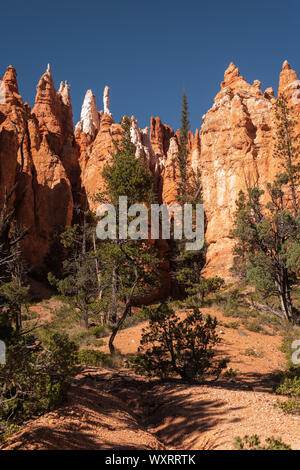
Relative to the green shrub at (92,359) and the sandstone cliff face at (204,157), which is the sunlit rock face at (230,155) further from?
the green shrub at (92,359)

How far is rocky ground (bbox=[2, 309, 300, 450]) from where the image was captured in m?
4.10

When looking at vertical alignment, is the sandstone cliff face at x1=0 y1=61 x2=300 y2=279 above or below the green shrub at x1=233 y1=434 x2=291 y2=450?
above

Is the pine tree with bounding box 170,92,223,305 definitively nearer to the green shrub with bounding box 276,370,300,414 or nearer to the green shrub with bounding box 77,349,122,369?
the green shrub with bounding box 77,349,122,369

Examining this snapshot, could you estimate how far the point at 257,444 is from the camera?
3.67m

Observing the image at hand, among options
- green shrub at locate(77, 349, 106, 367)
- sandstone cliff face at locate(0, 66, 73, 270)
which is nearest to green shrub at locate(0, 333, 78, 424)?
green shrub at locate(77, 349, 106, 367)

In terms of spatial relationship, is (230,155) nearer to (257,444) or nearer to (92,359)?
(92,359)

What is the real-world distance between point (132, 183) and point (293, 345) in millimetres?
9369

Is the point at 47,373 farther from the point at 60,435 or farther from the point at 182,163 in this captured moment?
the point at 182,163

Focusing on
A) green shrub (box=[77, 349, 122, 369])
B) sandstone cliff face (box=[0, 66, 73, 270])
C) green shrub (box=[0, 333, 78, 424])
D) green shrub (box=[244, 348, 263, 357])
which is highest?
Answer: sandstone cliff face (box=[0, 66, 73, 270])

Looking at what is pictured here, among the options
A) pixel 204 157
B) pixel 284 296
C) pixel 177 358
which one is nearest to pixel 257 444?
pixel 177 358

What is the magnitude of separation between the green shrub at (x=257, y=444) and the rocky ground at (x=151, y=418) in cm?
17

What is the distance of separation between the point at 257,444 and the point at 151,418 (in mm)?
2738

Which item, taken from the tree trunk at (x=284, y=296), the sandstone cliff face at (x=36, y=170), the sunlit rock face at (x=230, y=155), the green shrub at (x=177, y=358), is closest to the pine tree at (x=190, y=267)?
the sunlit rock face at (x=230, y=155)

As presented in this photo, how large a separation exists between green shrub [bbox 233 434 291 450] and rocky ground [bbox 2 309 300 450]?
172mm
